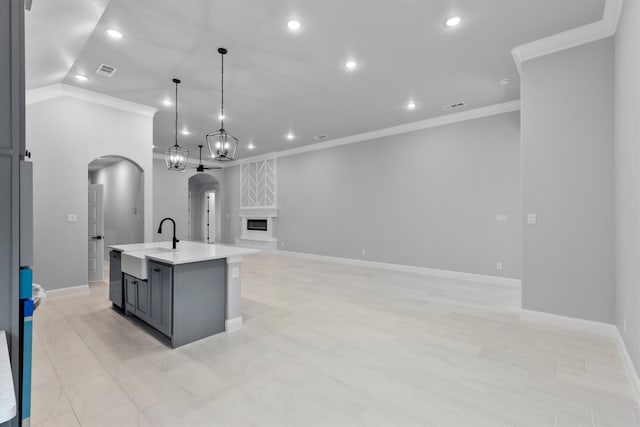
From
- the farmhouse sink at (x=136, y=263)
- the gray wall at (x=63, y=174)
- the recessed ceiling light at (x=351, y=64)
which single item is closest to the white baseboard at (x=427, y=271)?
the recessed ceiling light at (x=351, y=64)

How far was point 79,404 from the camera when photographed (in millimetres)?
2080

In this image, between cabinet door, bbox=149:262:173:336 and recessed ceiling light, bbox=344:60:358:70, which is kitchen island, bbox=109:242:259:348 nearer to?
cabinet door, bbox=149:262:173:336

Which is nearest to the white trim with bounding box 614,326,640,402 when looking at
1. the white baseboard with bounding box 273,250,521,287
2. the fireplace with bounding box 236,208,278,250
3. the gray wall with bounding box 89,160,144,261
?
the white baseboard with bounding box 273,250,521,287

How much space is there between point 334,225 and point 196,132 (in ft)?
13.4

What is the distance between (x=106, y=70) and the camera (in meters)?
4.18

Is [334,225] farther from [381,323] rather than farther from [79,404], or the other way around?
[79,404]

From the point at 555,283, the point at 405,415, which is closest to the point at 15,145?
the point at 405,415

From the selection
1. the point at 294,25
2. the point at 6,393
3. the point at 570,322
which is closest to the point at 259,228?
the point at 294,25

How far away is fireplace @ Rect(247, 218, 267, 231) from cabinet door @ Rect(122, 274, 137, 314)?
6.16m

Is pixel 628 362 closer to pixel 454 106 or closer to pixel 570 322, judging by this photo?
pixel 570 322

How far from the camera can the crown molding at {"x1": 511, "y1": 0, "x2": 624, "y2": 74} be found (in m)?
3.00

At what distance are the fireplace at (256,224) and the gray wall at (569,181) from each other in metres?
7.58

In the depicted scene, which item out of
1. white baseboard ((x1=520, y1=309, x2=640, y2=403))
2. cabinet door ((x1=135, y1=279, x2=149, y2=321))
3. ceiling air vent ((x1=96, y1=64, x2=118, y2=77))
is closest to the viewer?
white baseboard ((x1=520, y1=309, x2=640, y2=403))

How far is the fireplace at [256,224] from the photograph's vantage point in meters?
10.0
